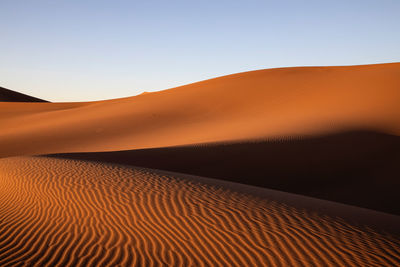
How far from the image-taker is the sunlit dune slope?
19.0 m

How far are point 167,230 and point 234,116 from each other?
21487 millimetres

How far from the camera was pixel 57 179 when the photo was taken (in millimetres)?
8430

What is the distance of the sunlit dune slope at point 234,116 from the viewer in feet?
62.4

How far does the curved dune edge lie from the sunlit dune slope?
971 cm

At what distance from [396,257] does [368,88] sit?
24.3m

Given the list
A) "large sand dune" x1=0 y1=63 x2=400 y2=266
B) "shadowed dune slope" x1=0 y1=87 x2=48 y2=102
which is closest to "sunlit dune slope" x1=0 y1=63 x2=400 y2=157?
"large sand dune" x1=0 y1=63 x2=400 y2=266

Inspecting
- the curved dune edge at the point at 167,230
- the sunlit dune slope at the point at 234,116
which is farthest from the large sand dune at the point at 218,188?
the sunlit dune slope at the point at 234,116

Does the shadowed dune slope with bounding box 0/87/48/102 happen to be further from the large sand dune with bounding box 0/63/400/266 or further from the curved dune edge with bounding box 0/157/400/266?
the curved dune edge with bounding box 0/157/400/266

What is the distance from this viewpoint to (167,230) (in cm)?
538

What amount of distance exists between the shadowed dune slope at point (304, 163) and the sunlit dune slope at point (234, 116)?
1901mm

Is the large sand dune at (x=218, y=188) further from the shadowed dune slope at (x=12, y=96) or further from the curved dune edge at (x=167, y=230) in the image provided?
the shadowed dune slope at (x=12, y=96)

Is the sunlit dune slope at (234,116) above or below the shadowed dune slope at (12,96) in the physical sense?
below

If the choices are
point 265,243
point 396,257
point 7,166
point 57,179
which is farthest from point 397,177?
point 7,166

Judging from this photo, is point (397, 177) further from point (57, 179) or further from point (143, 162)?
point (57, 179)
